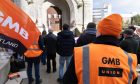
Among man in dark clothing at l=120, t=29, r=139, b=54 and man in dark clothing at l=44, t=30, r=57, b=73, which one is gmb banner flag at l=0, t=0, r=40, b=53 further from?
man in dark clothing at l=44, t=30, r=57, b=73

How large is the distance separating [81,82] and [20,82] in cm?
719

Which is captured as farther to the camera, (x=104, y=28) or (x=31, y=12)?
(x=31, y=12)

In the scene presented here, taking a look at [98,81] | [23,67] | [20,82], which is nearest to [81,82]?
[98,81]

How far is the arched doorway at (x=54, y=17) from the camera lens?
31922 millimetres

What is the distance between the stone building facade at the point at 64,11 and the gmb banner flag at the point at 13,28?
2309 cm

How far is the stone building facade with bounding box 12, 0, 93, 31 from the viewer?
28859 millimetres

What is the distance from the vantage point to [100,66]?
2764mm

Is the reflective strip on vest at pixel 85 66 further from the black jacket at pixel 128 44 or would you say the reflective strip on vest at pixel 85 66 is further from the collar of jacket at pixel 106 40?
the black jacket at pixel 128 44

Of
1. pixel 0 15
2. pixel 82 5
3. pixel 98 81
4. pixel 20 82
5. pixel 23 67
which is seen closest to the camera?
pixel 98 81

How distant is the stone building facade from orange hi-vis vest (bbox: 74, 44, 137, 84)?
2553 cm

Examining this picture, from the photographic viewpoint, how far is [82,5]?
1201 inches

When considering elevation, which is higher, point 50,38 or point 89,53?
point 89,53

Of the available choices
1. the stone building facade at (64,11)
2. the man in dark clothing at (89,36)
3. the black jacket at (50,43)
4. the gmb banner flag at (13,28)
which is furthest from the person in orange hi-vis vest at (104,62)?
the stone building facade at (64,11)

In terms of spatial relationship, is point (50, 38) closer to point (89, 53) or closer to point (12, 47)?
point (12, 47)
